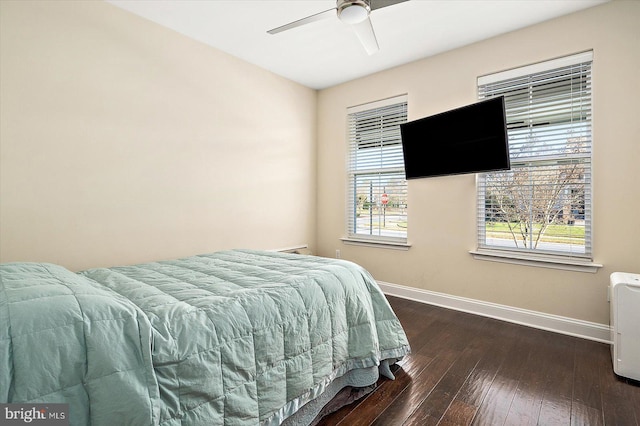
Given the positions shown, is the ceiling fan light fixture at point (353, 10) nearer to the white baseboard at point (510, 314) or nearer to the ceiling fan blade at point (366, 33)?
the ceiling fan blade at point (366, 33)

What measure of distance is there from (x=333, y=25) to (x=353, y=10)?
1032mm

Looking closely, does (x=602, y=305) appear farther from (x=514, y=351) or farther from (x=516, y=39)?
(x=516, y=39)

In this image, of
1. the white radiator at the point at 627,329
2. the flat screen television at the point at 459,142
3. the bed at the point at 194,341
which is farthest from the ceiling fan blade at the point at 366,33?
the white radiator at the point at 627,329

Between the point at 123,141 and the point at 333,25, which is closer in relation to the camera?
the point at 123,141

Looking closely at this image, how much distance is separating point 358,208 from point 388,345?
2339mm

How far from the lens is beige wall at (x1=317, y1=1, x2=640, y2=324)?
2469mm

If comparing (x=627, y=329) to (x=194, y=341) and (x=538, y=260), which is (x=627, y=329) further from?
(x=194, y=341)

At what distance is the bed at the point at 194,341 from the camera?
0.95 meters

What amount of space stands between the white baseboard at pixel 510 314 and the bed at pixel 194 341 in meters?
1.46

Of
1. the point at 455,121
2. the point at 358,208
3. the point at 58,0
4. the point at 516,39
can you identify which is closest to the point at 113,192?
the point at 58,0

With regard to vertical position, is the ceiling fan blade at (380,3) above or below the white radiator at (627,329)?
above

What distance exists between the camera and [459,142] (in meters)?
2.97

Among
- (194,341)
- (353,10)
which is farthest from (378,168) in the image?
(194,341)

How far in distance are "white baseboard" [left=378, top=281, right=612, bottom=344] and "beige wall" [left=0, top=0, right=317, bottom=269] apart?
5.72 feet
